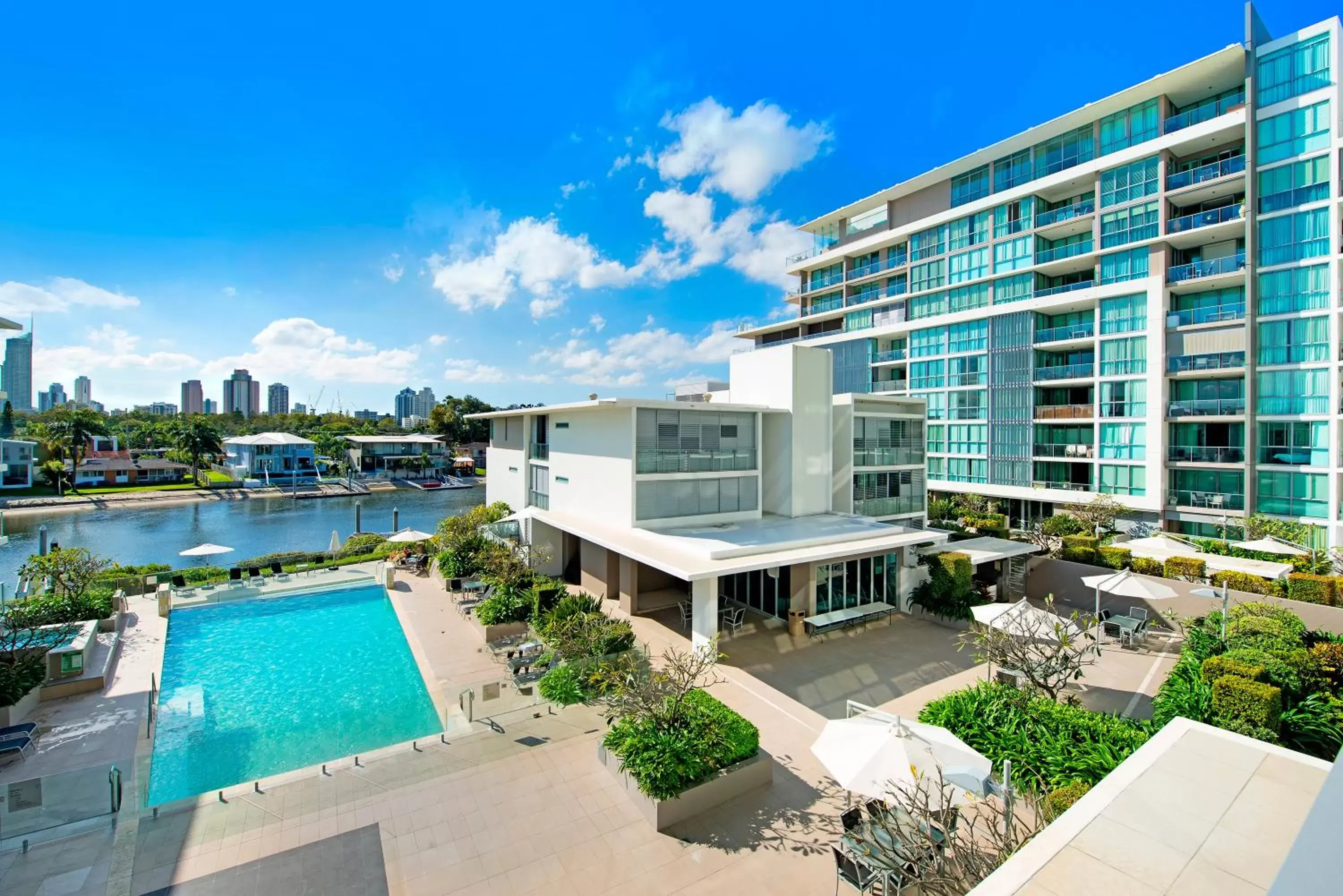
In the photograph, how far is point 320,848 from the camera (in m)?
8.09

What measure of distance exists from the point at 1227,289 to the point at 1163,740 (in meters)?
31.1

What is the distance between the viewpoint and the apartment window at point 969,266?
3541 cm

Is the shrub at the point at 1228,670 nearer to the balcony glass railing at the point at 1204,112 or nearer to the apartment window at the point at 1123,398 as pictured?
the apartment window at the point at 1123,398

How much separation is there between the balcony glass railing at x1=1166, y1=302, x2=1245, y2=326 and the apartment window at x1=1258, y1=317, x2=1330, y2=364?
43.9 inches

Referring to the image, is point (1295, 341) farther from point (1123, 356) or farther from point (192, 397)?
point (192, 397)

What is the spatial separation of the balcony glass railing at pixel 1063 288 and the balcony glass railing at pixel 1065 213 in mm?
3343

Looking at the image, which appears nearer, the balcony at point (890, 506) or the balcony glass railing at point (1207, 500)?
the balcony at point (890, 506)

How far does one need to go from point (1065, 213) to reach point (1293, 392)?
43.7ft

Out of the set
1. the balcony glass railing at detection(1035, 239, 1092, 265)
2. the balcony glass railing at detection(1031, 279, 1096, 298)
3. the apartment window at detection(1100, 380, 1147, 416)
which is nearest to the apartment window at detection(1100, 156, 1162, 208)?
the balcony glass railing at detection(1035, 239, 1092, 265)

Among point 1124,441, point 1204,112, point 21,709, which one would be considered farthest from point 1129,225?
point 21,709

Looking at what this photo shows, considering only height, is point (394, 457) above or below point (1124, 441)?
below

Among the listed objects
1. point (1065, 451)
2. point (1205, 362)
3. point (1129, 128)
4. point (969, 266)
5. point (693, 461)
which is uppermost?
point (1129, 128)

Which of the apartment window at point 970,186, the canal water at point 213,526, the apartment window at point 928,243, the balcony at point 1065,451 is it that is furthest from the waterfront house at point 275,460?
the balcony at point 1065,451

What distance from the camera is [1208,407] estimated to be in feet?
90.5
